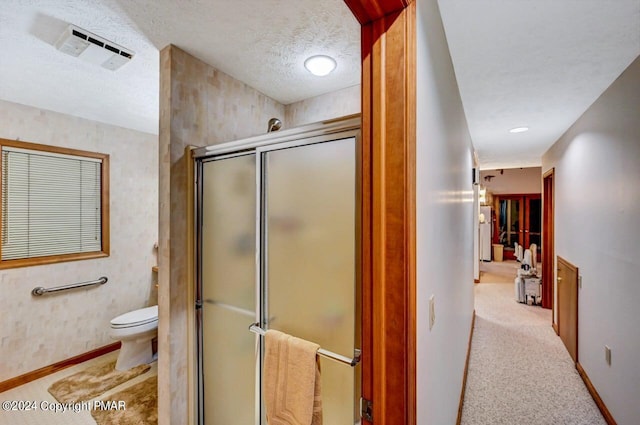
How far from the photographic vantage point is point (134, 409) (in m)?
2.10

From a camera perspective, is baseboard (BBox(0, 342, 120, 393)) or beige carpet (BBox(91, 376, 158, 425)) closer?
beige carpet (BBox(91, 376, 158, 425))

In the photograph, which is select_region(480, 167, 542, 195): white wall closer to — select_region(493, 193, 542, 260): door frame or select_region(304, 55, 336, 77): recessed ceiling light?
select_region(493, 193, 542, 260): door frame

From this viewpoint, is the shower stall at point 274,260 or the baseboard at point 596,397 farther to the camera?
the baseboard at point 596,397

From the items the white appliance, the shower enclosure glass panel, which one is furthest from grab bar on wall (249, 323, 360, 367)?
the white appliance

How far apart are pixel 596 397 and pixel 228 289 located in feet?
9.72

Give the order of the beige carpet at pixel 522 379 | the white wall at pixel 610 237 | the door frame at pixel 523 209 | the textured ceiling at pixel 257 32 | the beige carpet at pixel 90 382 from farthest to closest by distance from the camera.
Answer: the door frame at pixel 523 209
the beige carpet at pixel 90 382
the beige carpet at pixel 522 379
the white wall at pixel 610 237
the textured ceiling at pixel 257 32

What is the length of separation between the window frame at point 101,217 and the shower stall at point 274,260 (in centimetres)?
192

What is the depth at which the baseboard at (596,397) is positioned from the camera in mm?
2018

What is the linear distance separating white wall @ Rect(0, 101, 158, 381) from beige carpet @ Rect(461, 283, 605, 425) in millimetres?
3429

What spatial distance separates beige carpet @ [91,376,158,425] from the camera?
1988 mm

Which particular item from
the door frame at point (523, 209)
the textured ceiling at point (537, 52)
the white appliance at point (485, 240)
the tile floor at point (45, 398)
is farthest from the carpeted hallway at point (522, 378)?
the door frame at point (523, 209)

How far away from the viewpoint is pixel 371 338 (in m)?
0.81

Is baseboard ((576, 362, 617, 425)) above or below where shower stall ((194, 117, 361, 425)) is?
below

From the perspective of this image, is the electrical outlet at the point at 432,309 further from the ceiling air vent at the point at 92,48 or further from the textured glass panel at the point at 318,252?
the ceiling air vent at the point at 92,48
